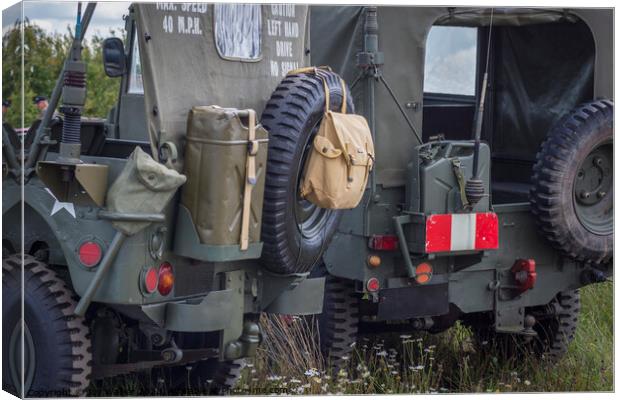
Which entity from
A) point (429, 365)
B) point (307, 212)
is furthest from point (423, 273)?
point (307, 212)

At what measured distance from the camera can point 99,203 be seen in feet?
22.3

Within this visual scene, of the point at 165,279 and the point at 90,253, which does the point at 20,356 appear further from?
the point at 165,279

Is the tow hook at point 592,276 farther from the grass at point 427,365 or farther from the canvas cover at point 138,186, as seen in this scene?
the canvas cover at point 138,186

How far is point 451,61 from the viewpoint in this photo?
10.1 m

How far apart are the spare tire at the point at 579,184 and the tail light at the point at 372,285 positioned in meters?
1.05

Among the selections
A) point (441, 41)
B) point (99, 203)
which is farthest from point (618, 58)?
point (99, 203)

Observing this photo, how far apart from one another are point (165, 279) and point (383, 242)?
1974mm

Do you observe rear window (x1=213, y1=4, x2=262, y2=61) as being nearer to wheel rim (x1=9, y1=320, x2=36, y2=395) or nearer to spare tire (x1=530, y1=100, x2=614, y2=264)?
wheel rim (x1=9, y1=320, x2=36, y2=395)

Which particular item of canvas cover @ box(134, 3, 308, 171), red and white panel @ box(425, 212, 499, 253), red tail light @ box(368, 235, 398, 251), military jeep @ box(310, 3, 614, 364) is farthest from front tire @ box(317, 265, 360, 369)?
canvas cover @ box(134, 3, 308, 171)

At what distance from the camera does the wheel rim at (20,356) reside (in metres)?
7.03

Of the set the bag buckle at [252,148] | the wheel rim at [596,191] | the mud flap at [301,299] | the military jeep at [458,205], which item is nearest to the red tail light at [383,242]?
the military jeep at [458,205]

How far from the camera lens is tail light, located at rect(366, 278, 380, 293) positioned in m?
8.81

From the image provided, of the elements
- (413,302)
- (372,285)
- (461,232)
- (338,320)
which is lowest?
(338,320)

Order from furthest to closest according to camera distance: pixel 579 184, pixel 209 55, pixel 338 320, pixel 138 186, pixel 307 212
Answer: pixel 579 184
pixel 338 320
pixel 307 212
pixel 209 55
pixel 138 186
